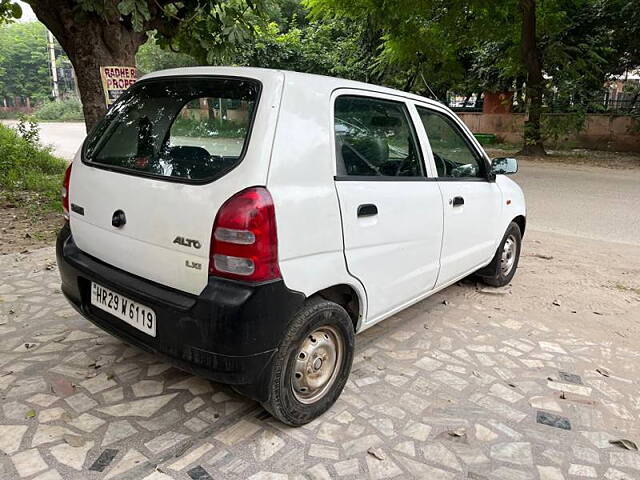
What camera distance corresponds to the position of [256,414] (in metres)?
2.66

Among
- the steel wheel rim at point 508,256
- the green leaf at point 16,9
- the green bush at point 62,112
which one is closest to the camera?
the steel wheel rim at point 508,256

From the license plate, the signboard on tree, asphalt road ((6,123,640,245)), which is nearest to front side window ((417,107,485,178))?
the license plate

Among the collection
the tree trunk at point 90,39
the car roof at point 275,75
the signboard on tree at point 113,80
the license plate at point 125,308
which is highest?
the tree trunk at point 90,39

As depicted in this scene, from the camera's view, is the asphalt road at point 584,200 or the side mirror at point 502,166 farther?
the asphalt road at point 584,200

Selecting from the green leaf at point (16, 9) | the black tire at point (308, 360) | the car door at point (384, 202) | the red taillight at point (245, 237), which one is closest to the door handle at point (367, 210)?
the car door at point (384, 202)

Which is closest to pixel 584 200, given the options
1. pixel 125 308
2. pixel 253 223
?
pixel 253 223

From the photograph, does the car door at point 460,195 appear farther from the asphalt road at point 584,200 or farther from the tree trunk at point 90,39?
the tree trunk at point 90,39

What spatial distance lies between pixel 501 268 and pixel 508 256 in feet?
0.60

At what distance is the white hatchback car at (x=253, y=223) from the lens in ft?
7.14

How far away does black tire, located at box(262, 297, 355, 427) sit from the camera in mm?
2336

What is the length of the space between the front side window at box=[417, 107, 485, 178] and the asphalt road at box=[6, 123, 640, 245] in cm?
367

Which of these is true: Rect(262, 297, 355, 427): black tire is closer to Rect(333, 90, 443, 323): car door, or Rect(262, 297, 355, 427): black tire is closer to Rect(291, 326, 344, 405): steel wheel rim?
Rect(291, 326, 344, 405): steel wheel rim

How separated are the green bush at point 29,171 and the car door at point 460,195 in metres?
5.68

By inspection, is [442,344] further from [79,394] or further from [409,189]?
[79,394]
